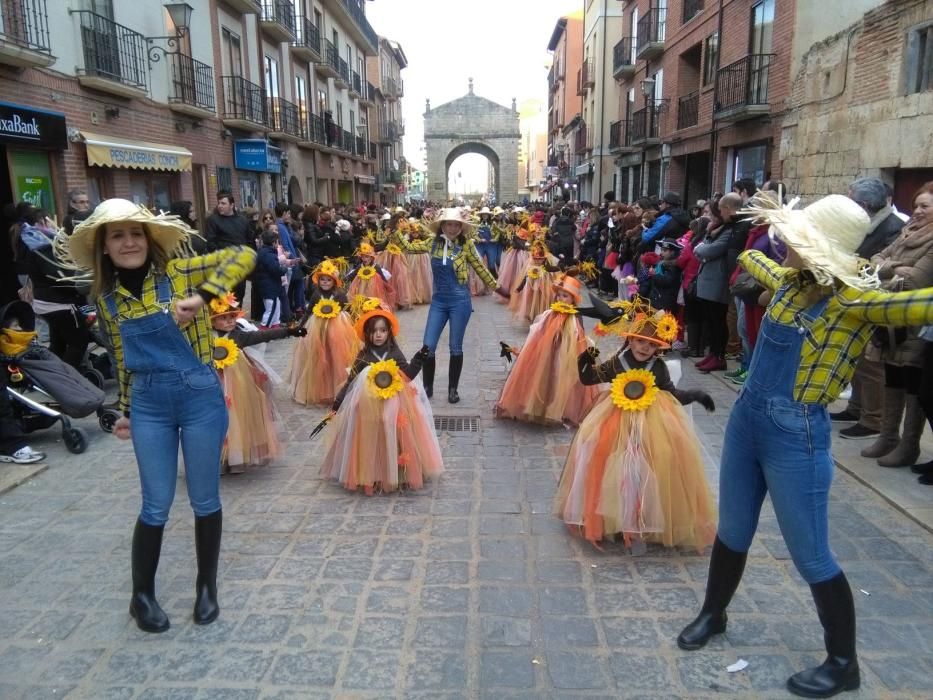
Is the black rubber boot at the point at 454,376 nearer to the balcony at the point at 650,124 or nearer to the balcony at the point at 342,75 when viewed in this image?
the balcony at the point at 650,124

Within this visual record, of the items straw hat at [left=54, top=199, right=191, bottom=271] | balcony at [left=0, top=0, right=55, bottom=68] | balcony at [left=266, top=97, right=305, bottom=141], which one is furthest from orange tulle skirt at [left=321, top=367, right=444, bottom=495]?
balcony at [left=266, top=97, right=305, bottom=141]

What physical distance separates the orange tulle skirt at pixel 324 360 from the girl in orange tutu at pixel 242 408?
5.23ft

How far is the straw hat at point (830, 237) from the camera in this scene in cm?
248

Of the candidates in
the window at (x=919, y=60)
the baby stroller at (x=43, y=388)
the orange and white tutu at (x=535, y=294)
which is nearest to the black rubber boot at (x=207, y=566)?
the baby stroller at (x=43, y=388)

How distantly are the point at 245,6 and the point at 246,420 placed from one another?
18347 millimetres

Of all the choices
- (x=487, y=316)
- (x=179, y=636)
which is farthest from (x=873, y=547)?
(x=487, y=316)

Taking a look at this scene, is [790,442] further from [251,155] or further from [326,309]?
[251,155]

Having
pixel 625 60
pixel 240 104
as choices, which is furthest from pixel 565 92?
pixel 240 104

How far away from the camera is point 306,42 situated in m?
25.6

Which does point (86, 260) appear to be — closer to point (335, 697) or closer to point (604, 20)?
point (335, 697)

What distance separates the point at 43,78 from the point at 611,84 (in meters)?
27.4

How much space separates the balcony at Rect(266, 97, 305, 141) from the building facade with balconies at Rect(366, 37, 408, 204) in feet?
68.4

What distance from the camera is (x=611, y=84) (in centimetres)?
3347

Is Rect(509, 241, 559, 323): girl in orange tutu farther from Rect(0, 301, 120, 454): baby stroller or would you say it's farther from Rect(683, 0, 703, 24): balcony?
Rect(683, 0, 703, 24): balcony
